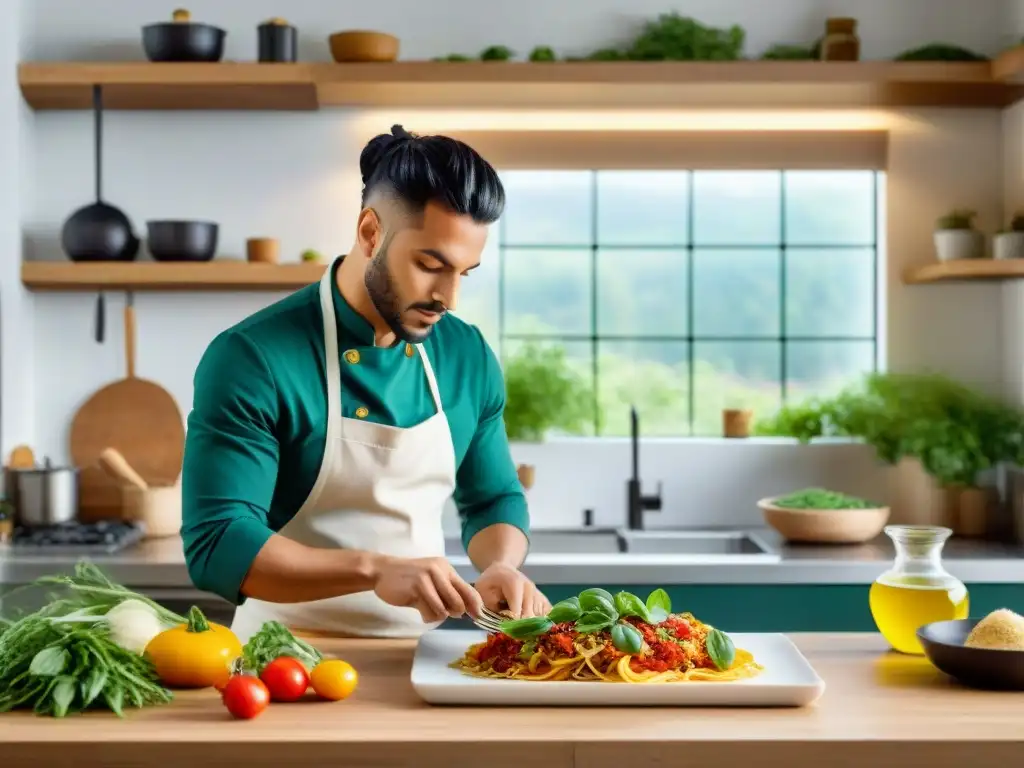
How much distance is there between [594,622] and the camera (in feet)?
5.49

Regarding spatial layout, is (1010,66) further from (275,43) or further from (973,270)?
(275,43)

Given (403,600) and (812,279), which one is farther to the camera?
(812,279)

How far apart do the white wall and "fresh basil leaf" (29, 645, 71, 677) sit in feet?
7.60

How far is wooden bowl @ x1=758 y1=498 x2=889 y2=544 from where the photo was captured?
331 centimetres

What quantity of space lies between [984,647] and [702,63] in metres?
2.25

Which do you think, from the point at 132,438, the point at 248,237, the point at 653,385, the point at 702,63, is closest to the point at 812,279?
the point at 653,385

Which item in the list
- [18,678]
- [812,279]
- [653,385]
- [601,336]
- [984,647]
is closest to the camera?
[18,678]

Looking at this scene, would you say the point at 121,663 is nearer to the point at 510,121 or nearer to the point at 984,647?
the point at 984,647

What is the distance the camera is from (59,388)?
3.80 meters

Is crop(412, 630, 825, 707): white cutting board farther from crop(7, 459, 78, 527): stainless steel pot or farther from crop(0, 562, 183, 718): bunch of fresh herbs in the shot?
crop(7, 459, 78, 527): stainless steel pot

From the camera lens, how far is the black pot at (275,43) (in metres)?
3.60

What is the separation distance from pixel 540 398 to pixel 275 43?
1.32 metres

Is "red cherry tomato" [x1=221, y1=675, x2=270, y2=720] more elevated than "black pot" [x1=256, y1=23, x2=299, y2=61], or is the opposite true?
"black pot" [x1=256, y1=23, x2=299, y2=61]

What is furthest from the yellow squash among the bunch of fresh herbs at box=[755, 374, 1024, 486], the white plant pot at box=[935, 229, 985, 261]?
the white plant pot at box=[935, 229, 985, 261]
